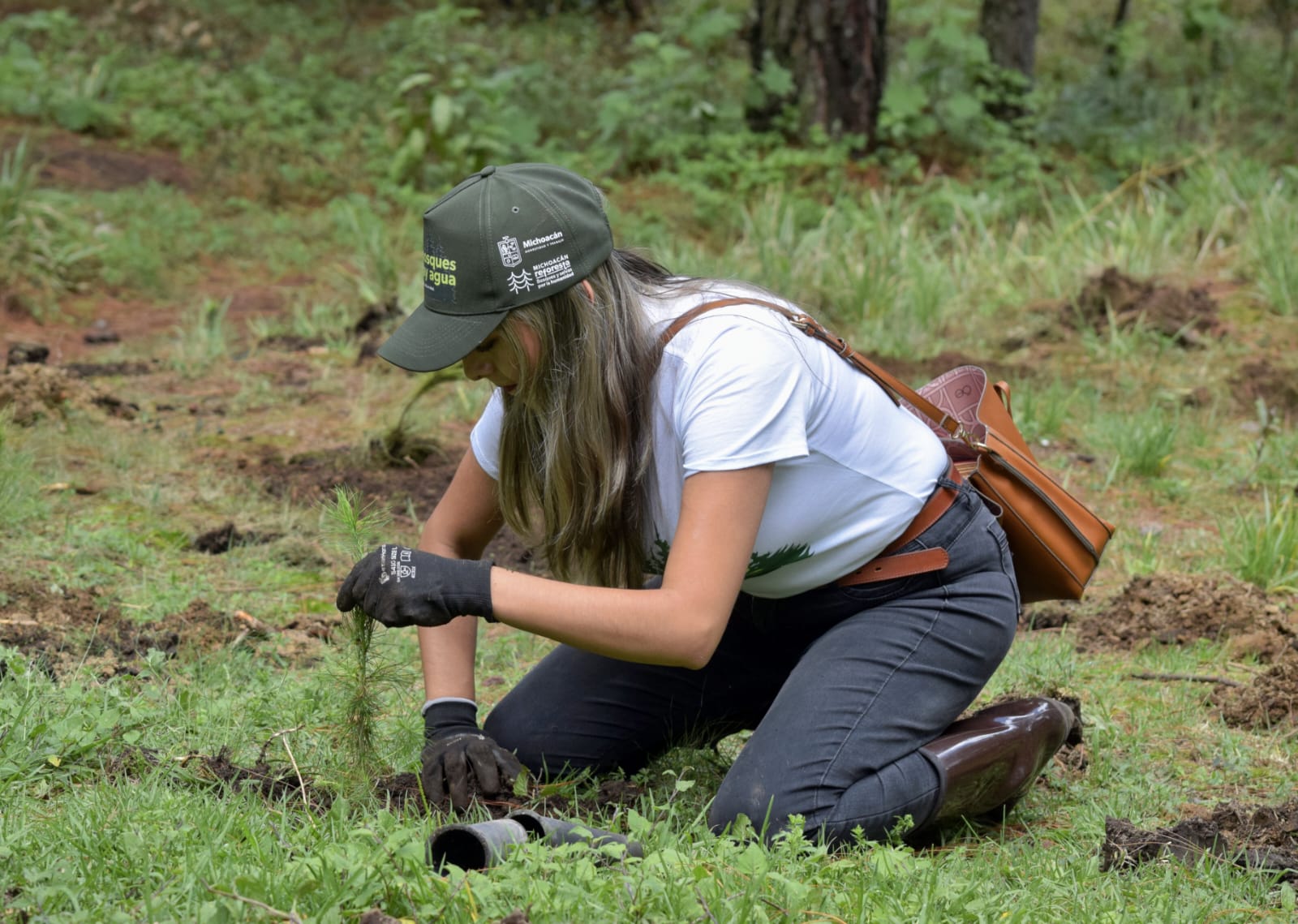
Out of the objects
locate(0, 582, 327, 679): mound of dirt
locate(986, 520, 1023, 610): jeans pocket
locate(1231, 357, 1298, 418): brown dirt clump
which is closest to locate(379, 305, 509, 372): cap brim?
locate(986, 520, 1023, 610): jeans pocket

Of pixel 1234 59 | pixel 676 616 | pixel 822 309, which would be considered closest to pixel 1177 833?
pixel 676 616

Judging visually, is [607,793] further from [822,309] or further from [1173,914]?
[822,309]

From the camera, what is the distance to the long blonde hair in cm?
232

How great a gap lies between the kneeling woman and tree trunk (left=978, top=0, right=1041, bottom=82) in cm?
760

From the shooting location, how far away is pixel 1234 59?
39.5 ft

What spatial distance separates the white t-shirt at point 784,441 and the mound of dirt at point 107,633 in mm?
1056

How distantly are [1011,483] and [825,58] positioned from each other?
6486 millimetres

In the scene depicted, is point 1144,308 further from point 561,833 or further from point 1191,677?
point 561,833

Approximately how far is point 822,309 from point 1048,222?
2.49 metres

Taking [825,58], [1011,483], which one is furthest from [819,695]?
[825,58]

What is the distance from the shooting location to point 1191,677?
11.0 feet

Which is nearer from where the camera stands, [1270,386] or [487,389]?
[487,389]

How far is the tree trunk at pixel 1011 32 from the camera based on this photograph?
9406mm

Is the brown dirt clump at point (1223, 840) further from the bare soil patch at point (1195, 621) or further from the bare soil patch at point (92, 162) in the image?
the bare soil patch at point (92, 162)
